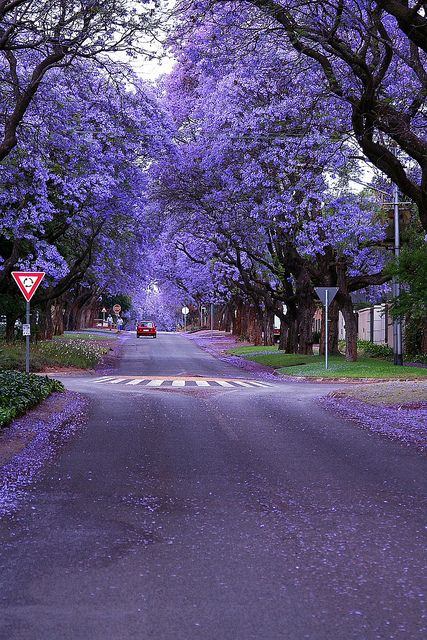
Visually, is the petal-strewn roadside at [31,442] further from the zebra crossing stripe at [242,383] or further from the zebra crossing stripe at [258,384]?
the zebra crossing stripe at [258,384]

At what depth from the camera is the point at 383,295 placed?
4569 cm

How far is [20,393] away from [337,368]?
1913 centimetres

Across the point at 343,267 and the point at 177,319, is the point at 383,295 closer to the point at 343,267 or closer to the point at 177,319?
the point at 343,267

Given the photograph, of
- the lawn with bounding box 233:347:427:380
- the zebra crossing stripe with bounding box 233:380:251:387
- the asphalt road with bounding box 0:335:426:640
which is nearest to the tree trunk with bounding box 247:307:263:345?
the lawn with bounding box 233:347:427:380

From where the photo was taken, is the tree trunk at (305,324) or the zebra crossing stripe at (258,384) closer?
the zebra crossing stripe at (258,384)

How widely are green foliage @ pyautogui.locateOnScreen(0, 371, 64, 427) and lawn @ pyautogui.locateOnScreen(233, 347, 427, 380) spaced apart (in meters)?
13.7

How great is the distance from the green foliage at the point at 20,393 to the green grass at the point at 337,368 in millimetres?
13726

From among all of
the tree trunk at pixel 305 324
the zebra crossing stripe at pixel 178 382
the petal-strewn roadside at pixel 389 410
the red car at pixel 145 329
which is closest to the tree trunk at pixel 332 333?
the tree trunk at pixel 305 324

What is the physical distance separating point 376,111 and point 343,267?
22.6 metres

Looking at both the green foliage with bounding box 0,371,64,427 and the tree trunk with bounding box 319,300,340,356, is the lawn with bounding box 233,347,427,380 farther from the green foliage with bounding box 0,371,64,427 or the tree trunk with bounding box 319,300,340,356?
the green foliage with bounding box 0,371,64,427

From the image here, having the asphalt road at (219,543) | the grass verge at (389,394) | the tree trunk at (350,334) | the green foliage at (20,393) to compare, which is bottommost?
the asphalt road at (219,543)

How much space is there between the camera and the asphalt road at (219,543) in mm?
4355

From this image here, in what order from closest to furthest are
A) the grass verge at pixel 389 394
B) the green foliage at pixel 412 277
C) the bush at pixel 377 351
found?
the green foliage at pixel 412 277 → the grass verge at pixel 389 394 → the bush at pixel 377 351

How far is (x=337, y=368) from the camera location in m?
32.0
